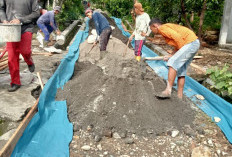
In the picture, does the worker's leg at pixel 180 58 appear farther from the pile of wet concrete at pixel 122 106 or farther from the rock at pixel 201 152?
the rock at pixel 201 152

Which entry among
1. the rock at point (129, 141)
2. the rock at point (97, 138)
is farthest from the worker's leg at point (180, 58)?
the rock at point (97, 138)

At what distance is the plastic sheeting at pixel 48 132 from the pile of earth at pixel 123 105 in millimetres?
151

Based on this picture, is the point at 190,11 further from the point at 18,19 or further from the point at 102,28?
the point at 18,19

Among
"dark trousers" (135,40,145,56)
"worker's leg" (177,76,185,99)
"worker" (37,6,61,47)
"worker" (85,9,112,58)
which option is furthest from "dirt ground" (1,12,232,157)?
"worker" (37,6,61,47)

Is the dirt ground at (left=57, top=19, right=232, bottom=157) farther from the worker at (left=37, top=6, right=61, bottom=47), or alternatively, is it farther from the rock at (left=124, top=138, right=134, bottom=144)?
the worker at (left=37, top=6, right=61, bottom=47)

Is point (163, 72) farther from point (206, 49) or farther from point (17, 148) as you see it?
point (17, 148)

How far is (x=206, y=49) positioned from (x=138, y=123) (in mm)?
4721

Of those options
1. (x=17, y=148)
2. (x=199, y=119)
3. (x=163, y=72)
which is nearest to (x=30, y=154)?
(x=17, y=148)

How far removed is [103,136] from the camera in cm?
278

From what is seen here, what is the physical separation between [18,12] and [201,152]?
130 inches

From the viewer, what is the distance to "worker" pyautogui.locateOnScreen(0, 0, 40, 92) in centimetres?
343

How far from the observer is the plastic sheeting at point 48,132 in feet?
7.73

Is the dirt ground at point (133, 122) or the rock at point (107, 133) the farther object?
the rock at point (107, 133)

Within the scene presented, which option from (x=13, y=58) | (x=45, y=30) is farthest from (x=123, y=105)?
(x=45, y=30)
